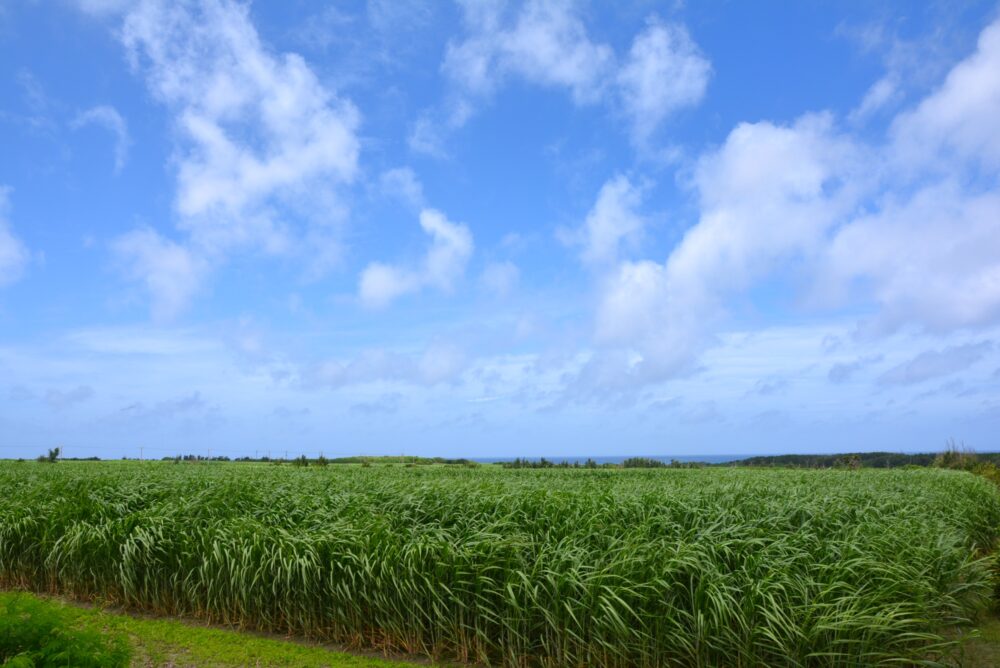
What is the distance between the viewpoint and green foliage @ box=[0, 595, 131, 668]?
9.31 ft

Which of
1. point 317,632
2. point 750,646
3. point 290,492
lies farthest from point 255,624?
point 750,646

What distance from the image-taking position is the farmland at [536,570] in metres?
3.96

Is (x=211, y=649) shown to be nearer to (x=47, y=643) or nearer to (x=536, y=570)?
(x=47, y=643)

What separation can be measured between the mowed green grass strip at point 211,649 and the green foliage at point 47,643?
3.70 ft

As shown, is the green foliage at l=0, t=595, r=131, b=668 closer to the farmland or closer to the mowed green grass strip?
the mowed green grass strip

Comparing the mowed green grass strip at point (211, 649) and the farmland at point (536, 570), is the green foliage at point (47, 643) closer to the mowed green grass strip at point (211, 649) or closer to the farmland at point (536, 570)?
the mowed green grass strip at point (211, 649)

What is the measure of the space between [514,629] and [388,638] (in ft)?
3.42

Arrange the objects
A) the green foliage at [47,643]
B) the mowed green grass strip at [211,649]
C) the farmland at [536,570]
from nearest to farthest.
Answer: the green foliage at [47,643] → the farmland at [536,570] → the mowed green grass strip at [211,649]

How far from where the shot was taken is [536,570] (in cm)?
436

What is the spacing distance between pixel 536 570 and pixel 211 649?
252 cm

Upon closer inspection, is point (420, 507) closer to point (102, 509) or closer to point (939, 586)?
point (102, 509)

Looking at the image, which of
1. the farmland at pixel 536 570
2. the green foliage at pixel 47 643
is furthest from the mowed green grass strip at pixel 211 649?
the green foliage at pixel 47 643

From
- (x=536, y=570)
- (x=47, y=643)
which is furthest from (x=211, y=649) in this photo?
(x=536, y=570)

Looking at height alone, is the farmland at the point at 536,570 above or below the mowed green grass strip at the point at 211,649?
above
